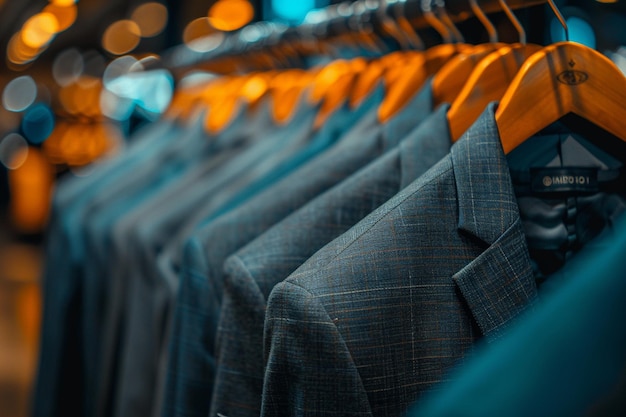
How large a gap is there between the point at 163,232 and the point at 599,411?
3.11 feet

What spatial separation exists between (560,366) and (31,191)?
25.0ft

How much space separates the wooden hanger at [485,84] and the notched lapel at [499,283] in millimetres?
186

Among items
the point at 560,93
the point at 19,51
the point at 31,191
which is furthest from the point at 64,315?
the point at 31,191

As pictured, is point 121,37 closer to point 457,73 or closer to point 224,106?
point 224,106

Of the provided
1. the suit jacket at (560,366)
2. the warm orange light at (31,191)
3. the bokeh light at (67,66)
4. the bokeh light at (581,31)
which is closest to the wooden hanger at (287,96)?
the bokeh light at (581,31)

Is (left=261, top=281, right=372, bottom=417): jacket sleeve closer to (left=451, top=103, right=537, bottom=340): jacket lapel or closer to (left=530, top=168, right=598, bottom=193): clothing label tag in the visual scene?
(left=451, top=103, right=537, bottom=340): jacket lapel

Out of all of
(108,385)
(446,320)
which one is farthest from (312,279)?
(108,385)

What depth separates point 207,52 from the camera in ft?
5.93

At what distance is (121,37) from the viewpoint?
557cm

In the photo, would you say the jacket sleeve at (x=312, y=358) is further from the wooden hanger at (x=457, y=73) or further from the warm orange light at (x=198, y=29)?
the warm orange light at (x=198, y=29)

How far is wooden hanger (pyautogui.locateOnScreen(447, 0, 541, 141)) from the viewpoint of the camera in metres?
0.86

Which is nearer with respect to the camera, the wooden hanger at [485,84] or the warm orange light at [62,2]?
the wooden hanger at [485,84]

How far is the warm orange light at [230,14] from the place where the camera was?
3.09m

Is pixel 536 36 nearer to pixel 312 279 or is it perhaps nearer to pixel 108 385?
pixel 312 279
